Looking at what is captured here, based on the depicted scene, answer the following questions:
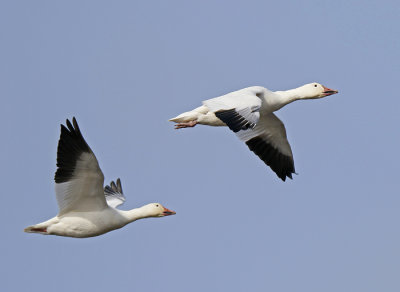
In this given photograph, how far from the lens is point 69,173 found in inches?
599

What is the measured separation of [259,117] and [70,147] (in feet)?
10.0

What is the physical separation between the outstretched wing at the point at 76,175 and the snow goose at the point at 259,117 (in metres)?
1.88

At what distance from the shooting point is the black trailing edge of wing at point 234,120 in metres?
14.6

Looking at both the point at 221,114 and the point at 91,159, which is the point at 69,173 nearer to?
the point at 91,159

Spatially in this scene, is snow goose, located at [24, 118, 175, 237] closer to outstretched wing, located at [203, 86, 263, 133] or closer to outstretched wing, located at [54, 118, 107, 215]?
outstretched wing, located at [54, 118, 107, 215]

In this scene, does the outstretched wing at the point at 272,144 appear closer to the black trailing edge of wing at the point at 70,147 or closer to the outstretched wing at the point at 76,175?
the outstretched wing at the point at 76,175

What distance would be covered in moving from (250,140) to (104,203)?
3.55 metres

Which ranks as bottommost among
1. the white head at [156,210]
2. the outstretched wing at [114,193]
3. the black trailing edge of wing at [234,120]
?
the white head at [156,210]

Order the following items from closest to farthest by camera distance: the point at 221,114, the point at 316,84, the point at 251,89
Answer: the point at 221,114, the point at 251,89, the point at 316,84

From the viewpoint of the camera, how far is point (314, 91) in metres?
17.5

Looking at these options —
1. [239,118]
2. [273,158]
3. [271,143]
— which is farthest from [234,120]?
[273,158]

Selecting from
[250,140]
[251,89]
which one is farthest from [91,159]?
[250,140]

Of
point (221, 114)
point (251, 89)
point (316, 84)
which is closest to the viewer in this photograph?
point (221, 114)

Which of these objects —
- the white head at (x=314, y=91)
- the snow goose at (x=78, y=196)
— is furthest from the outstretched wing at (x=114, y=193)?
the white head at (x=314, y=91)
